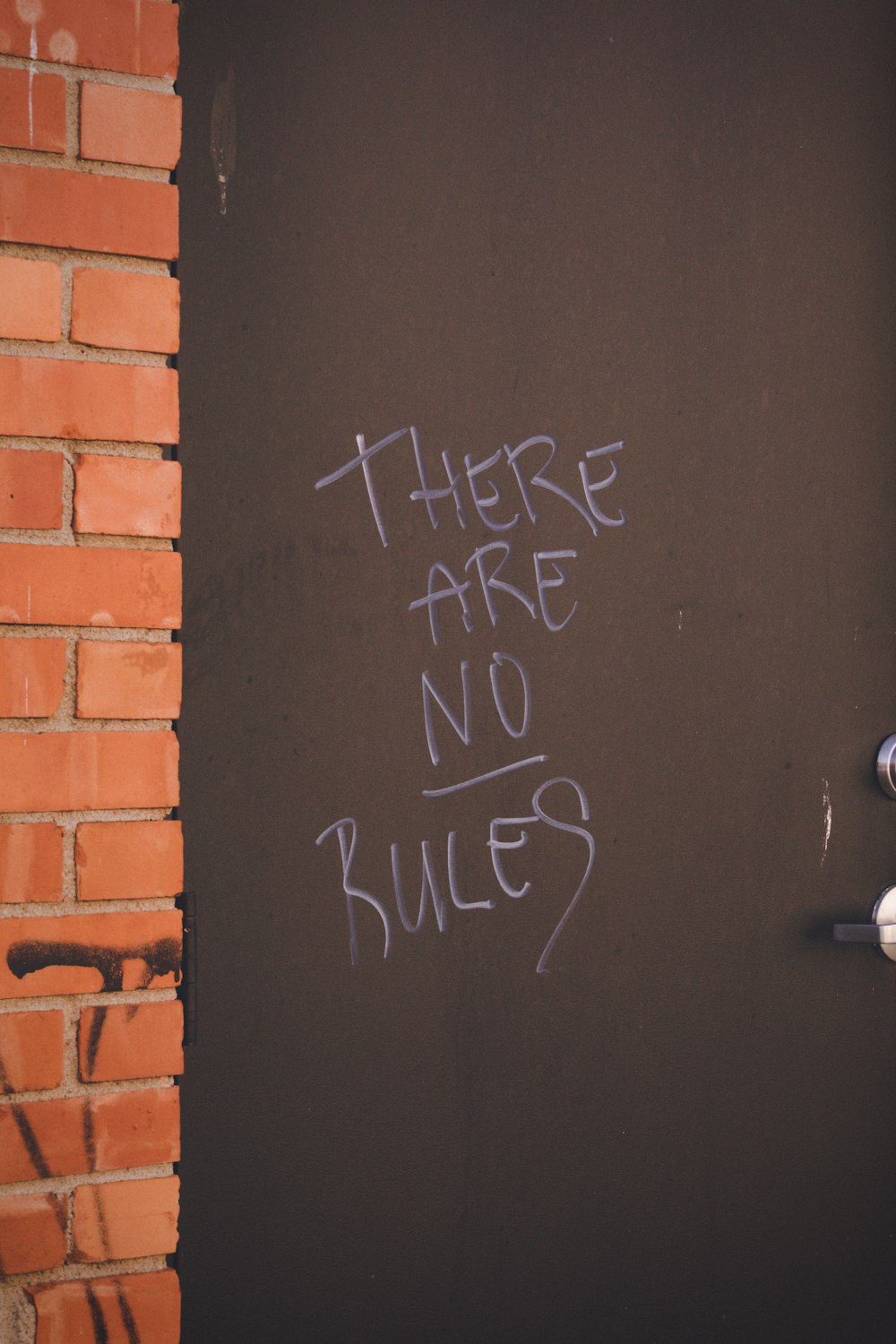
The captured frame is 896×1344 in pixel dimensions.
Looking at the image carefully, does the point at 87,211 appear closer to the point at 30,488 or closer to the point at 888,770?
the point at 30,488

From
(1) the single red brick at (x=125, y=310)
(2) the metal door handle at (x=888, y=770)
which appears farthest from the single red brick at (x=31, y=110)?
(2) the metal door handle at (x=888, y=770)

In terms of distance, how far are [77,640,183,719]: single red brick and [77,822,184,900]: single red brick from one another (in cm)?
13

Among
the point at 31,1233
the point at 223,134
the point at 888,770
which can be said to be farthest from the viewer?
the point at 888,770

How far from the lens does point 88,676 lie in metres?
1.12

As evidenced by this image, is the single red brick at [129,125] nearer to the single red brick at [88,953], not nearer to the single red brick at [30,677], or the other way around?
the single red brick at [30,677]

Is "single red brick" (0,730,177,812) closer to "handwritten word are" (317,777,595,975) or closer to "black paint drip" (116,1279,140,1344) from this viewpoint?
"handwritten word are" (317,777,595,975)

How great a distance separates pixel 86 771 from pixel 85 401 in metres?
0.43

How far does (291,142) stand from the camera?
1.36 metres

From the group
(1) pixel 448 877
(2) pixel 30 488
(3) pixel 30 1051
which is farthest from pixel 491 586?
(3) pixel 30 1051

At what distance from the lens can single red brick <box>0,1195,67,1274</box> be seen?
3.58ft

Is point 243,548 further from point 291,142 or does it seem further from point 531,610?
point 291,142

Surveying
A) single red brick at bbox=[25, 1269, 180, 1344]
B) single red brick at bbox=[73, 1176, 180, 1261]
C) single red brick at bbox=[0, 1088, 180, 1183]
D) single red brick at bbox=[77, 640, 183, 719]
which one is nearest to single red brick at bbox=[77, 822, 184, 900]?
single red brick at bbox=[77, 640, 183, 719]

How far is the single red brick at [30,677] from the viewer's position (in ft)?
3.60

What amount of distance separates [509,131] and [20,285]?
2.50 ft
